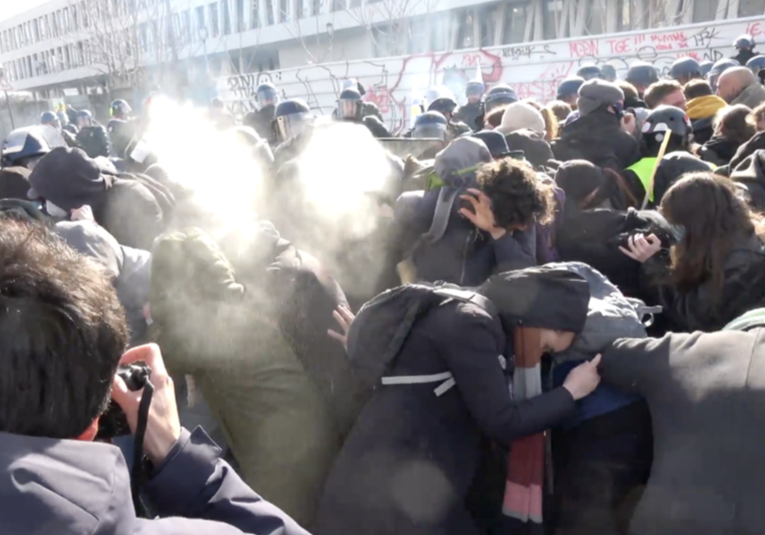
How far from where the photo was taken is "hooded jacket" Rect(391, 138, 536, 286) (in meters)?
2.83

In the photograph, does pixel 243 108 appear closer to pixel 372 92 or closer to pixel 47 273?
pixel 372 92

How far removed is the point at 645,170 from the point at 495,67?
454 inches

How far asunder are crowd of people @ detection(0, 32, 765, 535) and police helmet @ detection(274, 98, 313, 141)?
67.4 inches

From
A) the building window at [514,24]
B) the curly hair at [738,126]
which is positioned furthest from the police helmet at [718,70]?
the building window at [514,24]

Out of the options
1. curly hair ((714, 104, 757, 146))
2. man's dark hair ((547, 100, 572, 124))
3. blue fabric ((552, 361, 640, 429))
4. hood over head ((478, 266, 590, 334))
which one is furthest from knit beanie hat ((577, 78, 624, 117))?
blue fabric ((552, 361, 640, 429))

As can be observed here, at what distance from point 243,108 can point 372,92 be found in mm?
3847

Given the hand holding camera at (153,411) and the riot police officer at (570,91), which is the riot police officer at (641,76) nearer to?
the riot police officer at (570,91)

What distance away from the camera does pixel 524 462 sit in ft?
6.72

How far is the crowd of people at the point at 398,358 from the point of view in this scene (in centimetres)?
107

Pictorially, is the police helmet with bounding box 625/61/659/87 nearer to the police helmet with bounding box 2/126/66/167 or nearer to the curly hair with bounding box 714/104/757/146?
the curly hair with bounding box 714/104/757/146

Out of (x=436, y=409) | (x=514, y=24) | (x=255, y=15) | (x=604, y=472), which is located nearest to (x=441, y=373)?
(x=436, y=409)

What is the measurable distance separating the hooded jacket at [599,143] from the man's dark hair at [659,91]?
98cm

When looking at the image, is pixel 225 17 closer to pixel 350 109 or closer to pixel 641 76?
pixel 641 76

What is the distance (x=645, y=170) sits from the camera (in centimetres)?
385
